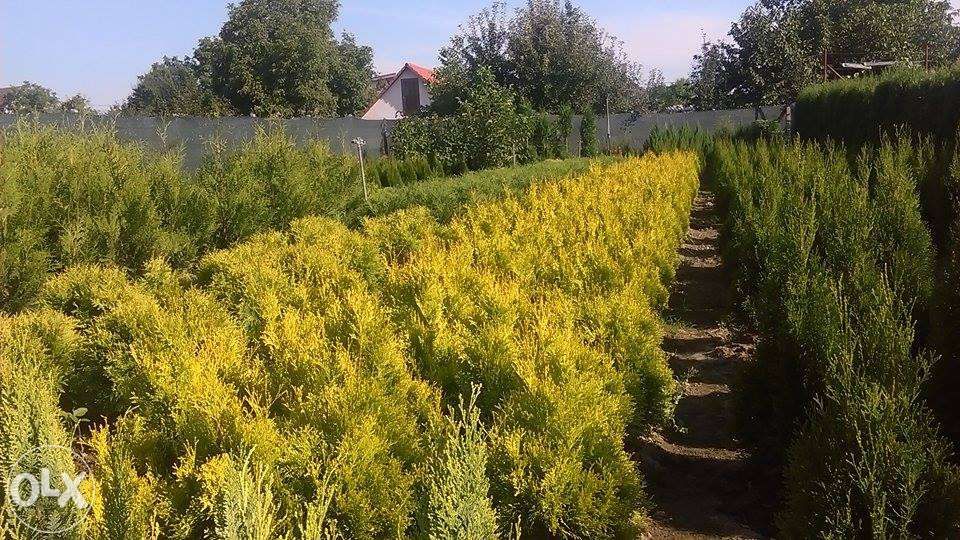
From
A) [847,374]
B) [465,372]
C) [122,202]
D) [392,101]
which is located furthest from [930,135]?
[392,101]

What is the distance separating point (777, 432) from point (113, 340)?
4.09 m

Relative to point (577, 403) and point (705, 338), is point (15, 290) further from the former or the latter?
point (705, 338)

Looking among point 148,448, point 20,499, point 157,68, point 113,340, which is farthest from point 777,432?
point 157,68

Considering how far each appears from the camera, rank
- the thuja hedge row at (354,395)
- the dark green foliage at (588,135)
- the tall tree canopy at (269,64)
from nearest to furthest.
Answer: the thuja hedge row at (354,395) → the dark green foliage at (588,135) → the tall tree canopy at (269,64)

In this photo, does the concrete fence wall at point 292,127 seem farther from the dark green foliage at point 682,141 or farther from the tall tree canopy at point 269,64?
the tall tree canopy at point 269,64

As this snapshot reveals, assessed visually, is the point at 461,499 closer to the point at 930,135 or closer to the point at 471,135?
the point at 930,135

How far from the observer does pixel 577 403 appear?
312cm

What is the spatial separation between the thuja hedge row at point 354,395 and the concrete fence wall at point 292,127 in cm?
557

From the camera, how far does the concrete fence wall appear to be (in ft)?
35.3

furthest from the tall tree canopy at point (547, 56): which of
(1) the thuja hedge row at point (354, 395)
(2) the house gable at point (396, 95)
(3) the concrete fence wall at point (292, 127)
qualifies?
(1) the thuja hedge row at point (354, 395)

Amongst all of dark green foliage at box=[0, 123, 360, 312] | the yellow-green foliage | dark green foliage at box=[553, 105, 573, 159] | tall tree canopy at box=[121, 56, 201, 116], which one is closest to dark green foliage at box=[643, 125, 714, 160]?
dark green foliage at box=[553, 105, 573, 159]

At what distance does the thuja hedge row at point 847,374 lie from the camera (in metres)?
2.61

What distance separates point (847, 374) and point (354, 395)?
2168mm

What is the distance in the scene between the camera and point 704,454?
14.5 feet
